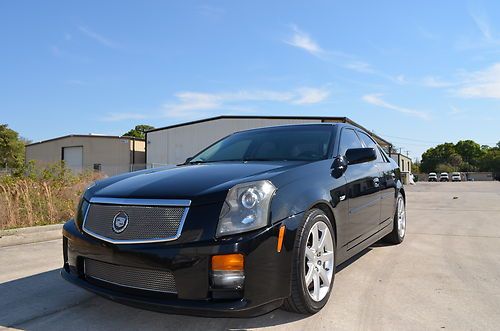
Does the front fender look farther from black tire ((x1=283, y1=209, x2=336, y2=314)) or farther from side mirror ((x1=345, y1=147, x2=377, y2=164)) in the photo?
side mirror ((x1=345, y1=147, x2=377, y2=164))

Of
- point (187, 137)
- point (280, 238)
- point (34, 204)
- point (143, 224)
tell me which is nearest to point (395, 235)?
point (280, 238)

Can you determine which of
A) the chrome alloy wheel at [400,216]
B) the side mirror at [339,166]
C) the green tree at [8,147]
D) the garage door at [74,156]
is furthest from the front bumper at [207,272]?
the green tree at [8,147]

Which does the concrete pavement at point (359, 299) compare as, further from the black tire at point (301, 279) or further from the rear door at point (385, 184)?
the rear door at point (385, 184)

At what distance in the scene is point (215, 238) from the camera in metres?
2.60

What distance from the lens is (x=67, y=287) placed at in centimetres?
394

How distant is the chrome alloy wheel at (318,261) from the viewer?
3.16 m

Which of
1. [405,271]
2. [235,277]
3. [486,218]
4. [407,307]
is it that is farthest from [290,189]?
[486,218]

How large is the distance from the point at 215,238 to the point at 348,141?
2449mm

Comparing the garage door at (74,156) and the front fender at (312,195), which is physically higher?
the garage door at (74,156)

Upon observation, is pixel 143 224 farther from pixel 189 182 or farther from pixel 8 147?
pixel 8 147

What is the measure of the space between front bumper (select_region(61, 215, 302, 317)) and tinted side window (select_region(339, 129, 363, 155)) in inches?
66.3

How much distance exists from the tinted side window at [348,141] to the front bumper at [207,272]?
5.53 ft

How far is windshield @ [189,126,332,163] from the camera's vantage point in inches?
157

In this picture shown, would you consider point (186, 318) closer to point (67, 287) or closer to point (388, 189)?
point (67, 287)
